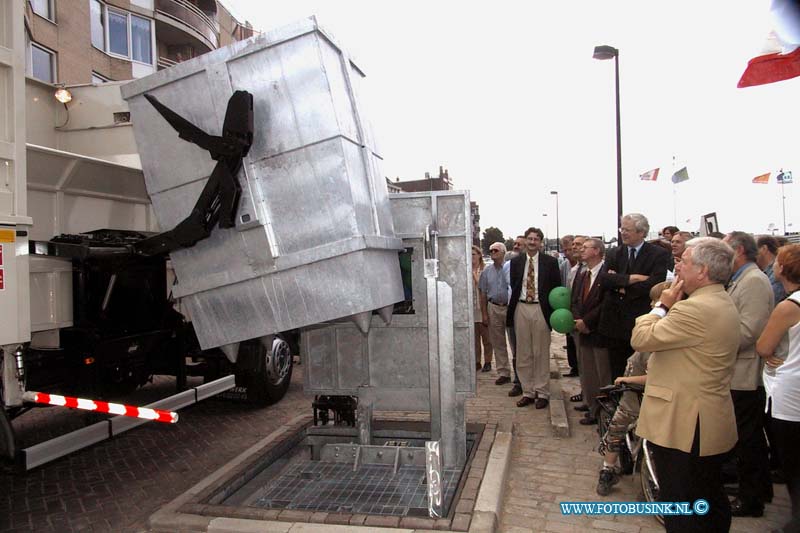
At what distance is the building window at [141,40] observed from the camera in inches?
883

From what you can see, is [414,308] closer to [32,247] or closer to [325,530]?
[325,530]

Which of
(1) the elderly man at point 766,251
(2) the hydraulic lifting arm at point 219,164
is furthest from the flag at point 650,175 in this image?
(2) the hydraulic lifting arm at point 219,164

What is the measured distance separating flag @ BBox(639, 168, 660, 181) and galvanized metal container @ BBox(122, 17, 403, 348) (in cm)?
1768

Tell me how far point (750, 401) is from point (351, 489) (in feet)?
10.2

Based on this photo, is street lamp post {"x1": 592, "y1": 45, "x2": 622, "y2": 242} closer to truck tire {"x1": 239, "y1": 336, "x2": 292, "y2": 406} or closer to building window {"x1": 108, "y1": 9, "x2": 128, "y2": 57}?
truck tire {"x1": 239, "y1": 336, "x2": 292, "y2": 406}

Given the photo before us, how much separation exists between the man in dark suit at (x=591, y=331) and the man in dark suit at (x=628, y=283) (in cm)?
16

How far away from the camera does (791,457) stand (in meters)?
3.30

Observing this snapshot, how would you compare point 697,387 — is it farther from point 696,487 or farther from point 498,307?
point 498,307

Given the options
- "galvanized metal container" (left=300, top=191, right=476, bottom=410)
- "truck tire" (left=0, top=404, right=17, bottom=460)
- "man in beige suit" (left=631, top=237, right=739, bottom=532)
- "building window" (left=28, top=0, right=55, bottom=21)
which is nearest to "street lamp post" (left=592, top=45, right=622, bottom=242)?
"galvanized metal container" (left=300, top=191, right=476, bottom=410)

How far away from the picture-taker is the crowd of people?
2.90 meters

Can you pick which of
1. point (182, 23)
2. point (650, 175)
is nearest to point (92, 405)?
A: point (650, 175)

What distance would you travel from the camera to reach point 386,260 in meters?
4.02

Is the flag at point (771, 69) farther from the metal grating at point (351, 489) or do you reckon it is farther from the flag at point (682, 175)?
the flag at point (682, 175)

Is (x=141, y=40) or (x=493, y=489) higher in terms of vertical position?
(x=141, y=40)
